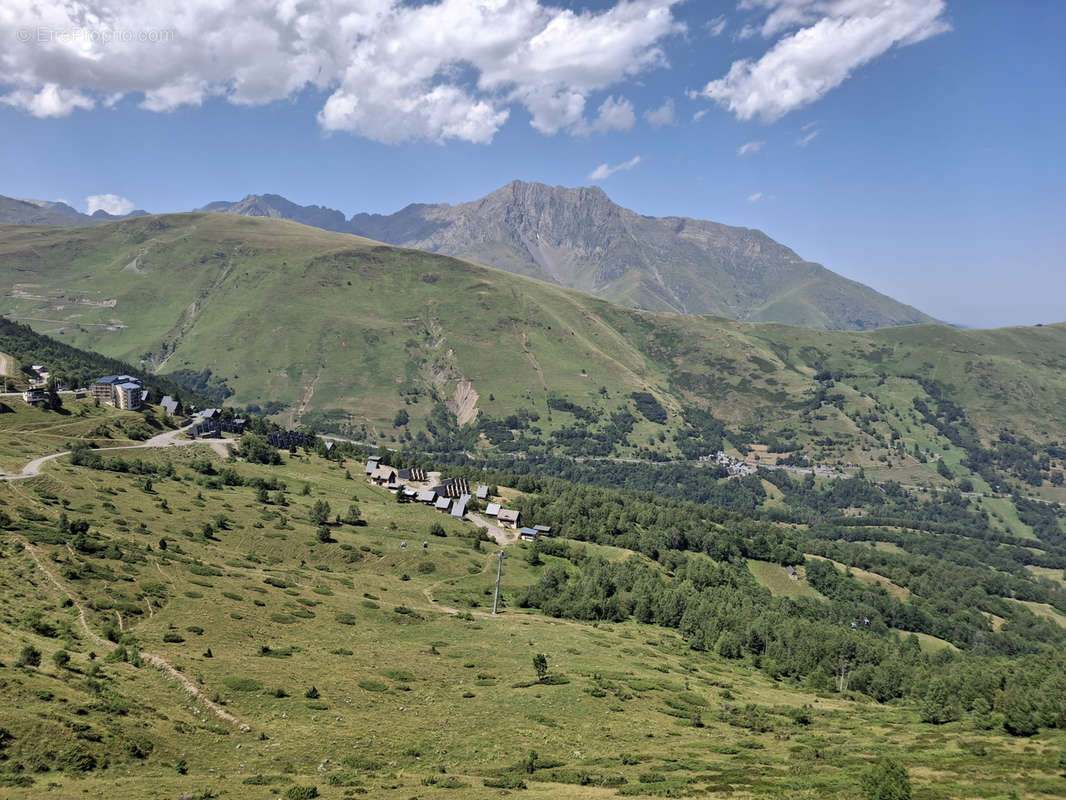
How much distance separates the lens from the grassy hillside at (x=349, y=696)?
38031 mm

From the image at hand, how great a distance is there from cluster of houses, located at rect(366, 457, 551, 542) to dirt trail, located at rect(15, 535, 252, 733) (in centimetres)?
9664

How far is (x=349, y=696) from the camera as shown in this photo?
5291cm

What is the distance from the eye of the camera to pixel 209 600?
69938 millimetres

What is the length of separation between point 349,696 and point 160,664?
1566cm

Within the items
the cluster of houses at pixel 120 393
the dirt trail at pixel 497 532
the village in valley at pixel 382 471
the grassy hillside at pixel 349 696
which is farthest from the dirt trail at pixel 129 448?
the dirt trail at pixel 497 532

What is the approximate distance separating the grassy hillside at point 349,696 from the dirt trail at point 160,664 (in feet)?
0.78

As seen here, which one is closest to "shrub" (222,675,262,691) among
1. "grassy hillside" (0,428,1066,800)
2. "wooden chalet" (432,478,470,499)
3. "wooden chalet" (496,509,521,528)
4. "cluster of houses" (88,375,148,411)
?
"grassy hillside" (0,428,1066,800)

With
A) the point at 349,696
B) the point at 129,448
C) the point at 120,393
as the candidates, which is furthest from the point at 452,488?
the point at 349,696

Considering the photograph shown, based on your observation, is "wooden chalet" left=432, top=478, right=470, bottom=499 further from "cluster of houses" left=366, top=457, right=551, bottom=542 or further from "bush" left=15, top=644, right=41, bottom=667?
"bush" left=15, top=644, right=41, bottom=667

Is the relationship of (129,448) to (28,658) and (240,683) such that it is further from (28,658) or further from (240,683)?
(240,683)

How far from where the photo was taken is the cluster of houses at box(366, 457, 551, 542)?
15712cm

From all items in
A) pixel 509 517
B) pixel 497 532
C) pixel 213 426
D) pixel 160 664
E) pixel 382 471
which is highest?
pixel 213 426

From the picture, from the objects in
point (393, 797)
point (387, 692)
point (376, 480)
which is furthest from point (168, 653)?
point (376, 480)

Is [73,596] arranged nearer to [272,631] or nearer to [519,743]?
[272,631]
